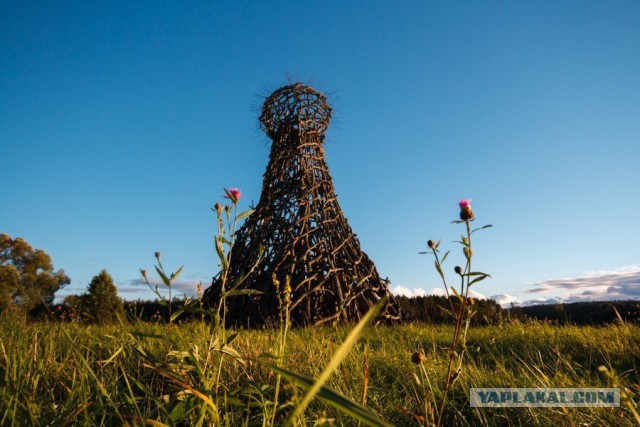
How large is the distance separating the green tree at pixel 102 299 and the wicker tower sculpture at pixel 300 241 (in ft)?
10.6

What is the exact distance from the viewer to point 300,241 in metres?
5.46

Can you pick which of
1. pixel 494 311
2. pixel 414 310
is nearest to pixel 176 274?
pixel 414 310

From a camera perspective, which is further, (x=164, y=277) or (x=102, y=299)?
(x=102, y=299)

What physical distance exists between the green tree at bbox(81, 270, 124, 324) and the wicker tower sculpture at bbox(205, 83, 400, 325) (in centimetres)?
323

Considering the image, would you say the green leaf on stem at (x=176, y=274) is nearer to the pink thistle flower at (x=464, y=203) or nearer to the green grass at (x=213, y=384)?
the green grass at (x=213, y=384)

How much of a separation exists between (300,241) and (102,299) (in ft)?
17.4

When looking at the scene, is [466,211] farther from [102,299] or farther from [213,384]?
[102,299]

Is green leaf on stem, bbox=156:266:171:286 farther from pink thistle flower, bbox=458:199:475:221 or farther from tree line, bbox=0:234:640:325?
tree line, bbox=0:234:640:325

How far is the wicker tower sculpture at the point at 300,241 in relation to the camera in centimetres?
518

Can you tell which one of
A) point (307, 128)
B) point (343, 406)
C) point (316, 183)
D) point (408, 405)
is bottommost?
point (408, 405)

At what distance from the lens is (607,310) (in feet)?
27.0

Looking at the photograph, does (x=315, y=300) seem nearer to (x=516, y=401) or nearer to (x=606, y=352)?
(x=606, y=352)

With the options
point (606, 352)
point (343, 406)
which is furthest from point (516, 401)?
point (606, 352)

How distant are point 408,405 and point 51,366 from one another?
69.8 inches
